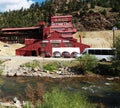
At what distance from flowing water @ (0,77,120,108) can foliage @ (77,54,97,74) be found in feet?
11.4

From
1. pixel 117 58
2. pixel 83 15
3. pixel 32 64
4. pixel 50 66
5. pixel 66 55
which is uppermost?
pixel 83 15

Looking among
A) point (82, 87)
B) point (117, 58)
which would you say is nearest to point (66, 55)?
point (117, 58)

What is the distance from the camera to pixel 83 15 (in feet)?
467

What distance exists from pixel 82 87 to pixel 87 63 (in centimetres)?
1297

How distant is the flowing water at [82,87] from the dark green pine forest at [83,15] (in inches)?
3044

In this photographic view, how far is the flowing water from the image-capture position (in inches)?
1300

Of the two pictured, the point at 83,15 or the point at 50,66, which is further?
the point at 83,15

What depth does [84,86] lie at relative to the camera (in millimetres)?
43281

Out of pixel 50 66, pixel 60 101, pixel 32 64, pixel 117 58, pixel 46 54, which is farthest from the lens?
pixel 46 54

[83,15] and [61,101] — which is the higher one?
[83,15]

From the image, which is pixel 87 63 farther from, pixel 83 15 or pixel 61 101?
pixel 83 15

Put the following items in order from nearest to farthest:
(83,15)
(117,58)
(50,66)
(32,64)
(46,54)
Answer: (117,58), (50,66), (32,64), (46,54), (83,15)

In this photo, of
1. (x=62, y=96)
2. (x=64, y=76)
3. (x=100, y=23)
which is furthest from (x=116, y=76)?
(x=100, y=23)

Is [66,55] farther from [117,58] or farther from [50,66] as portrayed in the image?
[117,58]
